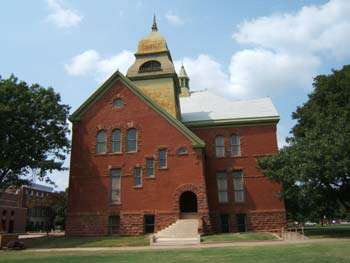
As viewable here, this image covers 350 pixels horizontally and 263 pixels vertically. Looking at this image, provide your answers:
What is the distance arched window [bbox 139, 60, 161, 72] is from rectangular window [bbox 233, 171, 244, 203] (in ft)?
45.6

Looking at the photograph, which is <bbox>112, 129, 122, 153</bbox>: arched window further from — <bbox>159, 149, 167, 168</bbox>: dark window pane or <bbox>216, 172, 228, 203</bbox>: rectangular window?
<bbox>216, 172, 228, 203</bbox>: rectangular window

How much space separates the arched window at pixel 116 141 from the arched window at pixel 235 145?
1054 centimetres

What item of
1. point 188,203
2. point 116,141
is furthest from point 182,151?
point 116,141

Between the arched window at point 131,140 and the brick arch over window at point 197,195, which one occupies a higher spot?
the arched window at point 131,140

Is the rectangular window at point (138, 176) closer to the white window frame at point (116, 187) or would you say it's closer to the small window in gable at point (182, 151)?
the white window frame at point (116, 187)

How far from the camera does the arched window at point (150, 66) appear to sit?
4019 centimetres

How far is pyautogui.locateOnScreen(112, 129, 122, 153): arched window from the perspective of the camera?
34.0m

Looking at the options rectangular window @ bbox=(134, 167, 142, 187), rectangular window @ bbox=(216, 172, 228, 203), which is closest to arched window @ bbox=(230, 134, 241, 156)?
rectangular window @ bbox=(216, 172, 228, 203)

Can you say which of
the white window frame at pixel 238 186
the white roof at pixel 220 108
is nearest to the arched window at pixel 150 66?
the white roof at pixel 220 108

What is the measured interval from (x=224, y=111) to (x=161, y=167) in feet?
32.1

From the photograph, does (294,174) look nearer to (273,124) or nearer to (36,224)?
(273,124)

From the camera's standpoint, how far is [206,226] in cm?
3005

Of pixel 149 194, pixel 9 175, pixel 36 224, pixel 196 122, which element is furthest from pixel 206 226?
pixel 36 224

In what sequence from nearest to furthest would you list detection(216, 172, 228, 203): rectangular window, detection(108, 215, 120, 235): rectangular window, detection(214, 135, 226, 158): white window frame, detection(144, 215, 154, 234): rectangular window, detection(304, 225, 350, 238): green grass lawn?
detection(304, 225, 350, 238): green grass lawn, detection(144, 215, 154, 234): rectangular window, detection(108, 215, 120, 235): rectangular window, detection(216, 172, 228, 203): rectangular window, detection(214, 135, 226, 158): white window frame
